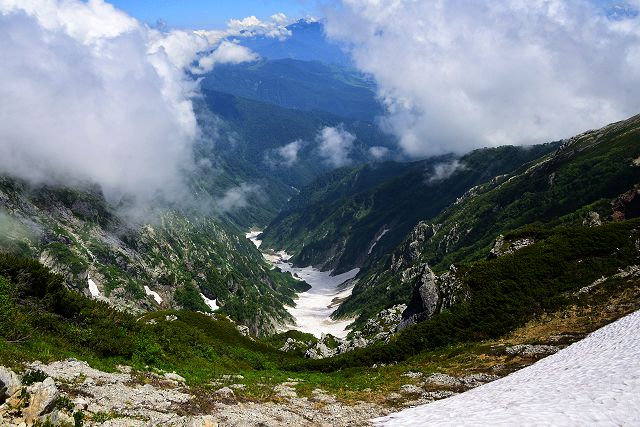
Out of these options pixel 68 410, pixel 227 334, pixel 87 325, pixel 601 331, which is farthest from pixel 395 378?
pixel 227 334

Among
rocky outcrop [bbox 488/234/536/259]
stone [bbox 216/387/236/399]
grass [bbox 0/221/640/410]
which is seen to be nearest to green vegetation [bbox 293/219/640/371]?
grass [bbox 0/221/640/410]

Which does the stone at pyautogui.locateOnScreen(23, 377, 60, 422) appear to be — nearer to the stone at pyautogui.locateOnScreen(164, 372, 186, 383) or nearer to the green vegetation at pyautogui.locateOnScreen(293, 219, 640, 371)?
the stone at pyautogui.locateOnScreen(164, 372, 186, 383)

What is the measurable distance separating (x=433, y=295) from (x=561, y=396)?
64.1m

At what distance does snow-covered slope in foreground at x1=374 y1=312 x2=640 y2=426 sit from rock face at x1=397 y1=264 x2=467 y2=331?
1564 inches

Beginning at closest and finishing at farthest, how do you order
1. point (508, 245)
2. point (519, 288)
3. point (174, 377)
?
point (174, 377) < point (519, 288) < point (508, 245)

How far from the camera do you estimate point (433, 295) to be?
88438mm

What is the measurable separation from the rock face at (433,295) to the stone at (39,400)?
66140 mm

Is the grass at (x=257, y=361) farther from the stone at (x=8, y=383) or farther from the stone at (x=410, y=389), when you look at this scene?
the stone at (x=8, y=383)

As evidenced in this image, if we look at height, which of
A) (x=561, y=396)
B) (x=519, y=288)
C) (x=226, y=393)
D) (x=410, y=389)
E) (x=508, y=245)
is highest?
(x=508, y=245)

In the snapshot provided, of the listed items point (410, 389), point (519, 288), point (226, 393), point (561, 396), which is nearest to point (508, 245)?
point (519, 288)

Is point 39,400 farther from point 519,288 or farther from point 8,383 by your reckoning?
point 519,288

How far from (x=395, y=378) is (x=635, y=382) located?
20.6m

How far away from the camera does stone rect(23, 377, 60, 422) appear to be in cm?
1628

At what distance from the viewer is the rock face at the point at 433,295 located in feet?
250
